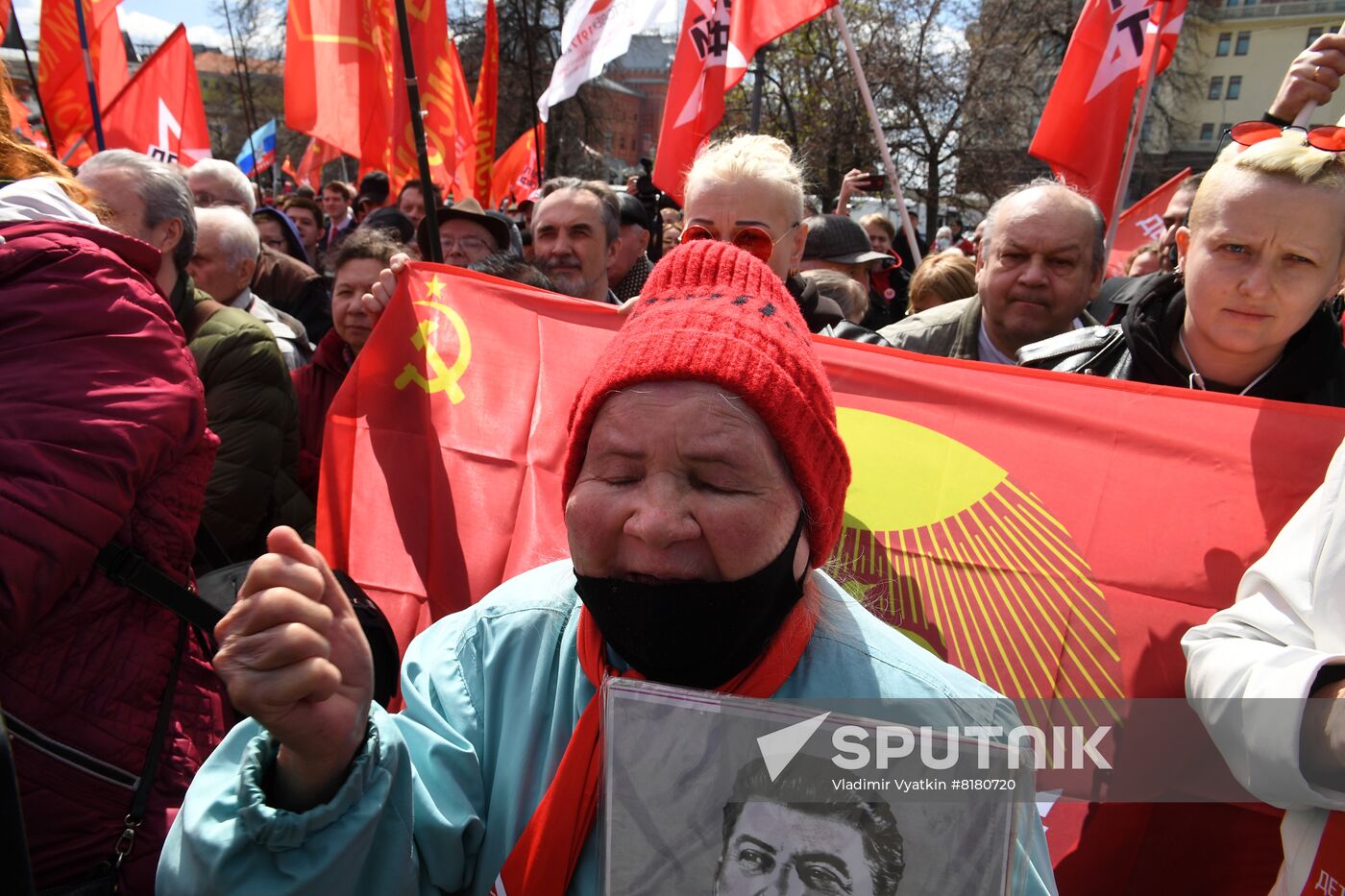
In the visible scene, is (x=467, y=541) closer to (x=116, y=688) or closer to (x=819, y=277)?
(x=116, y=688)

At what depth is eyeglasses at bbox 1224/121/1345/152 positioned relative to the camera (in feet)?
7.09

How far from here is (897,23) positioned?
93.5 ft

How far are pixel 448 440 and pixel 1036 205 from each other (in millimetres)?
2171

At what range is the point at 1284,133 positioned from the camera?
7.45ft

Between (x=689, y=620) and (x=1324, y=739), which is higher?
(x=689, y=620)

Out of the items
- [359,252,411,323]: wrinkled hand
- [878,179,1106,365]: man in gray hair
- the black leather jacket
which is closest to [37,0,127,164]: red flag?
[359,252,411,323]: wrinkled hand

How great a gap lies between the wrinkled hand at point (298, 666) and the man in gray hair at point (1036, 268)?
9.23ft

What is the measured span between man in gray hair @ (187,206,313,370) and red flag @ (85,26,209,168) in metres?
4.31

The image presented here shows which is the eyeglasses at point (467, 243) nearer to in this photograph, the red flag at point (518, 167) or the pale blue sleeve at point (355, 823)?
the pale blue sleeve at point (355, 823)

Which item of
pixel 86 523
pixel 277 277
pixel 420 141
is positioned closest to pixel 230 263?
pixel 420 141

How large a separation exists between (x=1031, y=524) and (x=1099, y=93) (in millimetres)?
3640

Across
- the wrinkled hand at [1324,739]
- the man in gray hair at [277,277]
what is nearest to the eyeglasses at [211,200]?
the man in gray hair at [277,277]

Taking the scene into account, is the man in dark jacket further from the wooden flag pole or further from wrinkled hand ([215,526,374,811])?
the wooden flag pole

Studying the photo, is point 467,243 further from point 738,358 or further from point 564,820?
point 564,820
